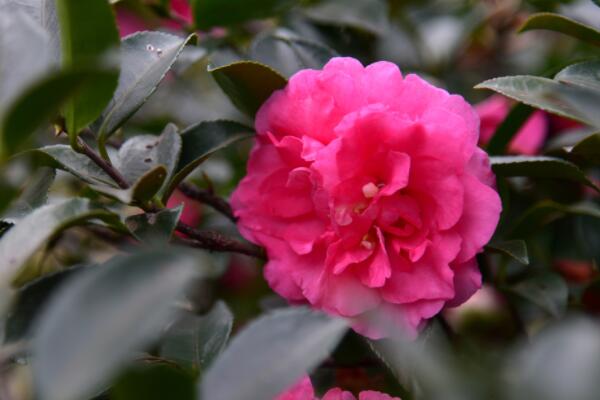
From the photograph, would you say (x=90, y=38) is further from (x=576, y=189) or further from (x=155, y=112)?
(x=155, y=112)

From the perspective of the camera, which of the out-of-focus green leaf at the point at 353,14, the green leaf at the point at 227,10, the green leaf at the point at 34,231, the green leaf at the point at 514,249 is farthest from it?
the out-of-focus green leaf at the point at 353,14

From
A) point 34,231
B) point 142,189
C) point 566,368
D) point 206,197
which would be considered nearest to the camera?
point 566,368

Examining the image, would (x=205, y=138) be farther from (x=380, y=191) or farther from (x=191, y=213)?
(x=191, y=213)

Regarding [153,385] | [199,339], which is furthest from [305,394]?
[153,385]

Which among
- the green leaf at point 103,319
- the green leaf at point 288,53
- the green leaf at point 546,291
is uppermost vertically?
the green leaf at point 103,319

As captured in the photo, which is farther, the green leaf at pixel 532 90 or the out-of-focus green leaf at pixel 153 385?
the green leaf at pixel 532 90

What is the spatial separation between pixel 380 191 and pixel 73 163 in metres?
0.31

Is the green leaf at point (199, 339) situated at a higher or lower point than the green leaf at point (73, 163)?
lower

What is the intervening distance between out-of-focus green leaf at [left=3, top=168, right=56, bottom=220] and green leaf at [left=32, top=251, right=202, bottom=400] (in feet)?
0.97

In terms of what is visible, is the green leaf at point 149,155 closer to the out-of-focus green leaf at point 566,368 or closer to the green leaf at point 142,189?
the green leaf at point 142,189

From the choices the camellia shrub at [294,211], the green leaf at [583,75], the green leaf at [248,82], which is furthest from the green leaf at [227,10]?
the green leaf at [583,75]

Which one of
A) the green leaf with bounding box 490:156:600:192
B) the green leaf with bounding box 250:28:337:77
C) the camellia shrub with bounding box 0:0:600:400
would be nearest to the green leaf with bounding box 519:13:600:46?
the camellia shrub with bounding box 0:0:600:400

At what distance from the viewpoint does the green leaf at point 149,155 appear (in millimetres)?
815

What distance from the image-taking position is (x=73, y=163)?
0.77 metres
